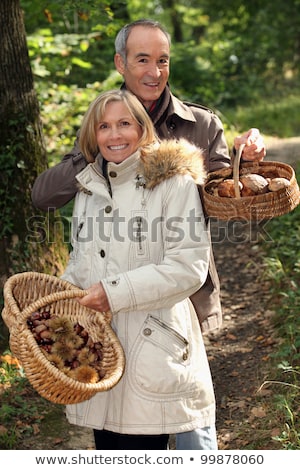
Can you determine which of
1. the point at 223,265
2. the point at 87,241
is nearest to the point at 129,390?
the point at 87,241

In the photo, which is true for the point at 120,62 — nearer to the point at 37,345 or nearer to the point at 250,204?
the point at 250,204

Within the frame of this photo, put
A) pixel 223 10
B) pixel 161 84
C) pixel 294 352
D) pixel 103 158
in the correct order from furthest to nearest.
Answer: pixel 223 10 < pixel 294 352 < pixel 161 84 < pixel 103 158

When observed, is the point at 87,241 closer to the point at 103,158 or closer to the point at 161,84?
the point at 103,158

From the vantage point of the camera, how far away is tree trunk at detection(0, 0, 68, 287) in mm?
5102

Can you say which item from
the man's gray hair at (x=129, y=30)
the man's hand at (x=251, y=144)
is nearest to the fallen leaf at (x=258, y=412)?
the man's hand at (x=251, y=144)

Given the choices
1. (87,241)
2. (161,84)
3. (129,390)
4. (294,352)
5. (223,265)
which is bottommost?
(223,265)

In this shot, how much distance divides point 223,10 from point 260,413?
15816 mm

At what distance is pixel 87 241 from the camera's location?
3160 millimetres

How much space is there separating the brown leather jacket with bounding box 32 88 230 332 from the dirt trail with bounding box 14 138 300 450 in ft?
4.03

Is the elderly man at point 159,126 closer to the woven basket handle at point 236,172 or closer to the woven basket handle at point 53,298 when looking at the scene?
the woven basket handle at point 236,172

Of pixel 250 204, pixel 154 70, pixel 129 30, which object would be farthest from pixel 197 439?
pixel 129 30

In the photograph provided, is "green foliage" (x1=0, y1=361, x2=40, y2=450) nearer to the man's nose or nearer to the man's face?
the man's face

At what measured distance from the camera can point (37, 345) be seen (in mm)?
2859

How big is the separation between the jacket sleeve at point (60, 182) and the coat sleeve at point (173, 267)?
22.8 inches
